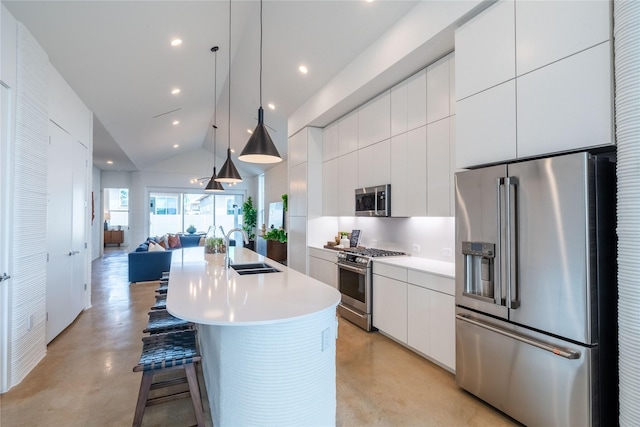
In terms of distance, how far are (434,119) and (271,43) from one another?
97.6 inches

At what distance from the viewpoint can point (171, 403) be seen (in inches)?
93.1

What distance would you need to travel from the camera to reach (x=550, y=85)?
200 cm

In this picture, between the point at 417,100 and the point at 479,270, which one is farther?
the point at 417,100

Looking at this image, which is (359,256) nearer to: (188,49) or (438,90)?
(438,90)

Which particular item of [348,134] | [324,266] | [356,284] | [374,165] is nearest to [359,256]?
[356,284]

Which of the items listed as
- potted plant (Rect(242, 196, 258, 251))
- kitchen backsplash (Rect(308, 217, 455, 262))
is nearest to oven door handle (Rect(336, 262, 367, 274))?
kitchen backsplash (Rect(308, 217, 455, 262))

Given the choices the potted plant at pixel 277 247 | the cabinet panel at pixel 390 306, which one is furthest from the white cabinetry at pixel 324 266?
the potted plant at pixel 277 247

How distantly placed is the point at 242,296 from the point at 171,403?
1169mm

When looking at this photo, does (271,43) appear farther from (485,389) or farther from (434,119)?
(485,389)

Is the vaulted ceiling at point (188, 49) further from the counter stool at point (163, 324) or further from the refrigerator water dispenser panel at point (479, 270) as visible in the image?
the counter stool at point (163, 324)

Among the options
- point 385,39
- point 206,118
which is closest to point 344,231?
point 385,39

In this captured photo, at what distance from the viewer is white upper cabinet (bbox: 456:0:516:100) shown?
224 cm

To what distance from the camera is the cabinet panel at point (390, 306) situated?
10.9 feet

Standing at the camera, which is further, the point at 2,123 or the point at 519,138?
the point at 2,123
